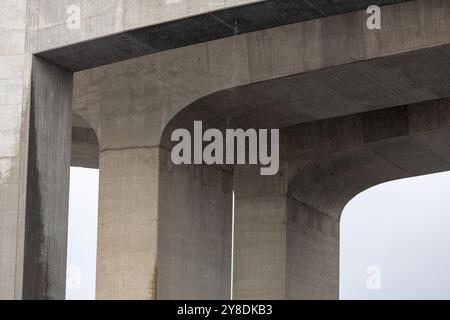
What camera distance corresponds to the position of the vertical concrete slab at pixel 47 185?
59.3 ft

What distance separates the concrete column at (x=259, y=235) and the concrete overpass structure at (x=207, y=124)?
3 cm

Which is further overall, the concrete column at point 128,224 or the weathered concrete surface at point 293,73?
the concrete column at point 128,224

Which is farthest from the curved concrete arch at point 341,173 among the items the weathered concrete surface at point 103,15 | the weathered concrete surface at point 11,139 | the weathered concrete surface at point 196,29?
the weathered concrete surface at point 11,139

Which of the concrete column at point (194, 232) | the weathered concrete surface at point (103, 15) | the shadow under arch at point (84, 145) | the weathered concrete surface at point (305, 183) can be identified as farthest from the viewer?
the shadow under arch at point (84, 145)

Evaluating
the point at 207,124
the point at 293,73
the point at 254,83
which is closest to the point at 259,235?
the point at 207,124

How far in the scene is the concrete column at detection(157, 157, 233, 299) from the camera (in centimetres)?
2197

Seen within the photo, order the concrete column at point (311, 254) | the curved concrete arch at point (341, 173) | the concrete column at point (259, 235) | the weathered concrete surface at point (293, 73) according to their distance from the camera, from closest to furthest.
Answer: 1. the weathered concrete surface at point (293, 73)
2. the curved concrete arch at point (341, 173)
3. the concrete column at point (259, 235)
4. the concrete column at point (311, 254)

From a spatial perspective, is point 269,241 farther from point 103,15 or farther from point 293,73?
point 103,15

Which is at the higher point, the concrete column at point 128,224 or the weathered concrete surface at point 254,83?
the weathered concrete surface at point 254,83

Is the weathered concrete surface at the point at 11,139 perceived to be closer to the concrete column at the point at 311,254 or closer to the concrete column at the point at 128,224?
the concrete column at the point at 128,224

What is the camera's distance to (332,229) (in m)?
28.9

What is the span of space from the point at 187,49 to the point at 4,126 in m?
4.73
